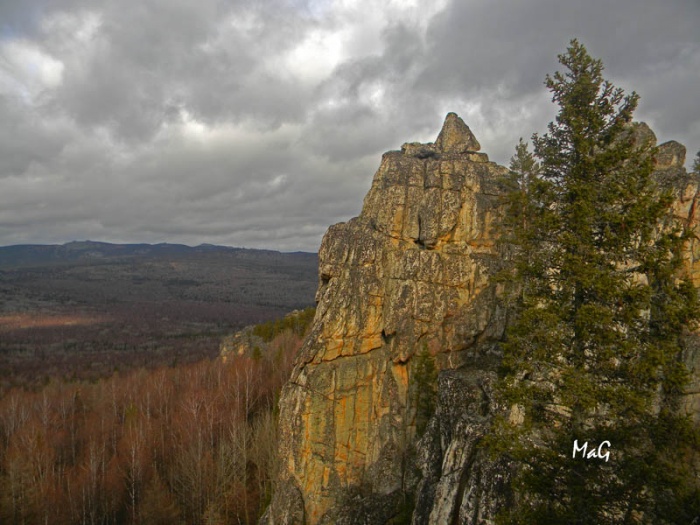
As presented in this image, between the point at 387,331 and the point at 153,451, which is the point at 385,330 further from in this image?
the point at 153,451

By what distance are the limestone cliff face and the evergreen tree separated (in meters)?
12.7

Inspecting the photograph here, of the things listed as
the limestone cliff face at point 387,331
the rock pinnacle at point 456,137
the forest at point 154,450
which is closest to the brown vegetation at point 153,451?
the forest at point 154,450

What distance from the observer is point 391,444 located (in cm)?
2659

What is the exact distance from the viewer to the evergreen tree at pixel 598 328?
32.1 feet

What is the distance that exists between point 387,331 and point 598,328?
1814 cm

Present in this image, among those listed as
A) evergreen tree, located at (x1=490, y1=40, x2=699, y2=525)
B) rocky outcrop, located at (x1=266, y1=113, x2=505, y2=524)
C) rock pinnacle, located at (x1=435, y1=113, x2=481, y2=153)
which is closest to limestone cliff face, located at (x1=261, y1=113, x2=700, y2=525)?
rocky outcrop, located at (x1=266, y1=113, x2=505, y2=524)

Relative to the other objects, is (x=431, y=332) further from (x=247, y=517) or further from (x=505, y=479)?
(x=247, y=517)

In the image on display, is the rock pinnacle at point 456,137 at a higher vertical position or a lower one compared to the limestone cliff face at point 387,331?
higher

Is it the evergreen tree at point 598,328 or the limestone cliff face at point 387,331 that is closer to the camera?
the evergreen tree at point 598,328

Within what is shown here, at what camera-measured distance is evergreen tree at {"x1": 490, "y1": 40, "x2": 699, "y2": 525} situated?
9.79m

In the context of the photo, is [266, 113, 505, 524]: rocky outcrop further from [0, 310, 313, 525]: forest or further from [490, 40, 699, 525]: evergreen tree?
[490, 40, 699, 525]: evergreen tree

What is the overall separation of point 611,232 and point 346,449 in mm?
21712

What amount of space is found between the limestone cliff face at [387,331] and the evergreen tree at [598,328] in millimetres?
12654

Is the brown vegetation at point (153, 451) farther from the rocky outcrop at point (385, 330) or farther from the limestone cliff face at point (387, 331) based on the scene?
the rocky outcrop at point (385, 330)
